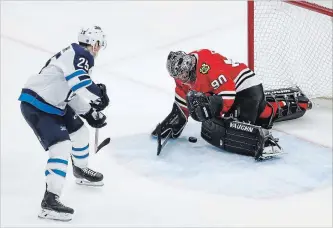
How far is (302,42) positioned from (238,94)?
35.9 inches

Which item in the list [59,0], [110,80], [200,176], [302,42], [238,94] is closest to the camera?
[200,176]

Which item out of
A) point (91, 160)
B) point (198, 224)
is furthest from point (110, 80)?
point (198, 224)

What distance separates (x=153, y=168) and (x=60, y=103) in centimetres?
61

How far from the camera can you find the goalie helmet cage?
3857mm

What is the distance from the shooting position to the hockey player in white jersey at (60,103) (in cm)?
264

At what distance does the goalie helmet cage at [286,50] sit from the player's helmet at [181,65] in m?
0.77

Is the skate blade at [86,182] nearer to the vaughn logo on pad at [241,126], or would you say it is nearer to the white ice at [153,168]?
the white ice at [153,168]

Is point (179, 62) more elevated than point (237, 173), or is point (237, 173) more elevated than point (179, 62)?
point (179, 62)

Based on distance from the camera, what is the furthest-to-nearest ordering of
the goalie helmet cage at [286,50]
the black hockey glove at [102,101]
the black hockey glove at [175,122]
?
the goalie helmet cage at [286,50], the black hockey glove at [175,122], the black hockey glove at [102,101]

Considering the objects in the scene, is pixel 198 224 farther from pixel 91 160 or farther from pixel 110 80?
pixel 110 80

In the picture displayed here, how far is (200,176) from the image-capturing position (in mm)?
3068

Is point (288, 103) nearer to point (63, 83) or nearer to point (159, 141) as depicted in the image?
point (159, 141)

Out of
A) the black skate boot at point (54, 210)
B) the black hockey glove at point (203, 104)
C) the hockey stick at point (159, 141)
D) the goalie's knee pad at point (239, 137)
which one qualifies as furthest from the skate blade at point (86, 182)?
the goalie's knee pad at point (239, 137)

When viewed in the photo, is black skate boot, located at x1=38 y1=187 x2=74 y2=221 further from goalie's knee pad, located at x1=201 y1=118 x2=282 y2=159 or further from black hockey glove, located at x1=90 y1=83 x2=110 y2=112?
goalie's knee pad, located at x1=201 y1=118 x2=282 y2=159
